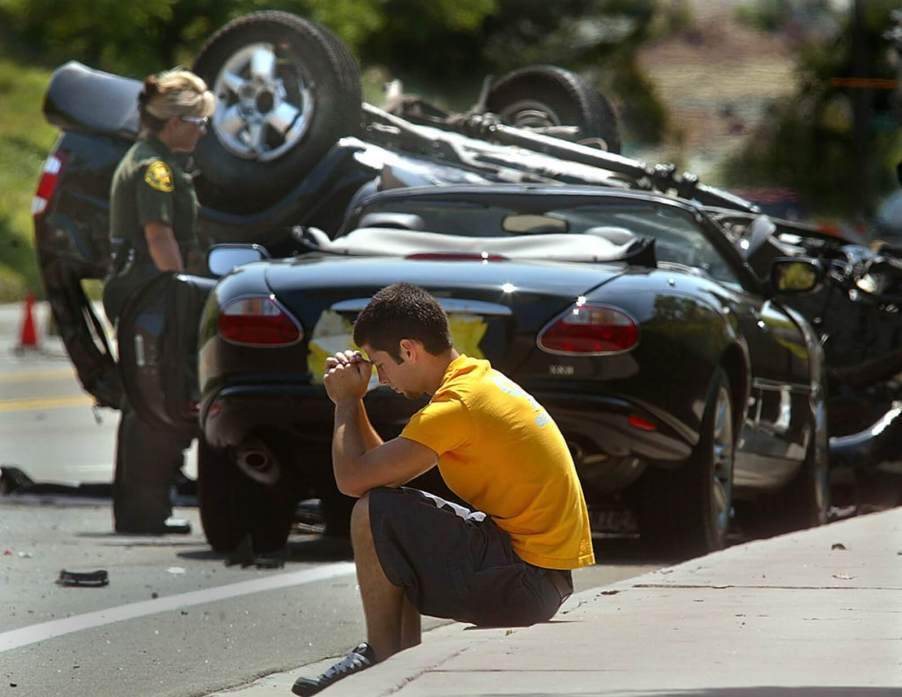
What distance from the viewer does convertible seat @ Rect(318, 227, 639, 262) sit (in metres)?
9.12

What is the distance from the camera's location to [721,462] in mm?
9062

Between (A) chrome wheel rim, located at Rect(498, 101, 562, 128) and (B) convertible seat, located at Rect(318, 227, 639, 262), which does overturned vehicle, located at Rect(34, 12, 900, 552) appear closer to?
(B) convertible seat, located at Rect(318, 227, 639, 262)

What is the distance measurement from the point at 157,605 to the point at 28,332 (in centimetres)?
2185

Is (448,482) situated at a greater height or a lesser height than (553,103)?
lesser

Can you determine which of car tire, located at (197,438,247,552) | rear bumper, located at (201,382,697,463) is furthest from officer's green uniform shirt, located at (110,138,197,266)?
rear bumper, located at (201,382,697,463)

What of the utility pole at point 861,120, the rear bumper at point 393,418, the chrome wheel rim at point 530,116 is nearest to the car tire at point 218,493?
the rear bumper at point 393,418

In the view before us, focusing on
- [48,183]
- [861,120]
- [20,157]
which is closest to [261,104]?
[48,183]

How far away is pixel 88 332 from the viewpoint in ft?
36.8

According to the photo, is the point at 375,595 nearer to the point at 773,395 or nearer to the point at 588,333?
the point at 588,333

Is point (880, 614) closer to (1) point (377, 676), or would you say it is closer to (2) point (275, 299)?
(1) point (377, 676)

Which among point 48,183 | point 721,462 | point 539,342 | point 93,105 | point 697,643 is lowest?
point 697,643

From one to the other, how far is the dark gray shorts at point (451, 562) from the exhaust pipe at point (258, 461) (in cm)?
289

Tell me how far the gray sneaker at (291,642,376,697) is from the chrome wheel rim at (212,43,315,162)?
6075 millimetres

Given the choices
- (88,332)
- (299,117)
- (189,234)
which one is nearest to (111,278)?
(189,234)
